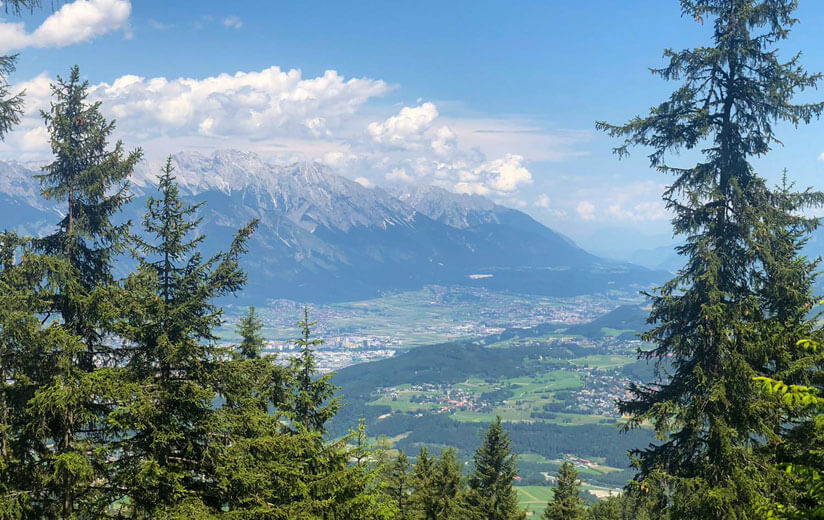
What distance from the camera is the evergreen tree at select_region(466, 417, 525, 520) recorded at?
2428 cm

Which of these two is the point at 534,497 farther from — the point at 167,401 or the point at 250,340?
the point at 167,401

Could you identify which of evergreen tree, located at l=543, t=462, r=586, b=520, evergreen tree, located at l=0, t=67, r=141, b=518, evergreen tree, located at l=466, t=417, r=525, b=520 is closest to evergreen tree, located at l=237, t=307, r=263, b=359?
evergreen tree, located at l=0, t=67, r=141, b=518

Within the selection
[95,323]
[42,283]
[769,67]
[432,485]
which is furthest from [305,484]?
[432,485]

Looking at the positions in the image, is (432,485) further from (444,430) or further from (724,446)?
(444,430)

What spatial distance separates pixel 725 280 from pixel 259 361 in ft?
38.1

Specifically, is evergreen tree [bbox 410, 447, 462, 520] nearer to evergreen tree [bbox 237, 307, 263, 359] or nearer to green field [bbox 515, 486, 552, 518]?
evergreen tree [bbox 237, 307, 263, 359]

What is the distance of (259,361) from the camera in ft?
41.2

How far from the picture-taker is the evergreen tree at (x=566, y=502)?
75.6 ft

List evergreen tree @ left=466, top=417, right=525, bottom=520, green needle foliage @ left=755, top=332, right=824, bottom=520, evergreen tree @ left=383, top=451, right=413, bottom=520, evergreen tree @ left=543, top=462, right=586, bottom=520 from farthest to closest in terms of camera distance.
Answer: evergreen tree @ left=466, top=417, right=525, bottom=520 < evergreen tree @ left=383, top=451, right=413, bottom=520 < evergreen tree @ left=543, top=462, right=586, bottom=520 < green needle foliage @ left=755, top=332, right=824, bottom=520

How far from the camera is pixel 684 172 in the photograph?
1335cm

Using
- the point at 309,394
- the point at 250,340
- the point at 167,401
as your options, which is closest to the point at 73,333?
the point at 167,401

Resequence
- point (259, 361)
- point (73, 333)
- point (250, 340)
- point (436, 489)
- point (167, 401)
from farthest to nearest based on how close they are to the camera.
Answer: point (436, 489) → point (250, 340) → point (259, 361) → point (73, 333) → point (167, 401)

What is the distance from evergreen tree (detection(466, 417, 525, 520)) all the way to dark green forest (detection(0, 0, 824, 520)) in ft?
42.3

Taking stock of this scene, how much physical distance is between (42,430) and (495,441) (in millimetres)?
22097
